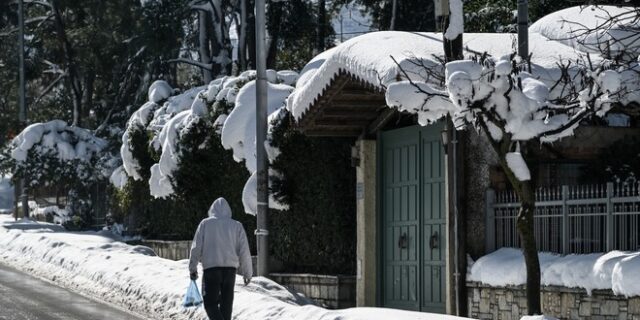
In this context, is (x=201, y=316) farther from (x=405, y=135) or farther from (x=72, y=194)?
(x=72, y=194)

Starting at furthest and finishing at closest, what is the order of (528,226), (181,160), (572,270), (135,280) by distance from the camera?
1. (181,160)
2. (135,280)
3. (572,270)
4. (528,226)

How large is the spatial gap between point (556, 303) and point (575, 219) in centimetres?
111

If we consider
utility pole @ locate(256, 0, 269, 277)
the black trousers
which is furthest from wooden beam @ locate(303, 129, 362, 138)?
the black trousers

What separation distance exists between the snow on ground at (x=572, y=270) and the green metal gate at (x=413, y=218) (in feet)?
6.89

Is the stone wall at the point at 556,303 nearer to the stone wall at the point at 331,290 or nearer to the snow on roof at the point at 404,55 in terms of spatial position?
the snow on roof at the point at 404,55

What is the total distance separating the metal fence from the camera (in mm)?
13680

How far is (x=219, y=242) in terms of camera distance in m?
14.1

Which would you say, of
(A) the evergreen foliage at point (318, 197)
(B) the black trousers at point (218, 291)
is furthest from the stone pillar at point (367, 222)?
(B) the black trousers at point (218, 291)

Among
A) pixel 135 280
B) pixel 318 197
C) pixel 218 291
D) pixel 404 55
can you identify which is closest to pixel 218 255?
pixel 218 291

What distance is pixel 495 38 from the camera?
696 inches

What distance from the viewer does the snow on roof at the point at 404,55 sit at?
51.4 ft

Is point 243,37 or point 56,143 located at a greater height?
point 243,37

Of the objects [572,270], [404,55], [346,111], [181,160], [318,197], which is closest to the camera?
[572,270]

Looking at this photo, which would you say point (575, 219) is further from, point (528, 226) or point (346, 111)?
point (346, 111)
